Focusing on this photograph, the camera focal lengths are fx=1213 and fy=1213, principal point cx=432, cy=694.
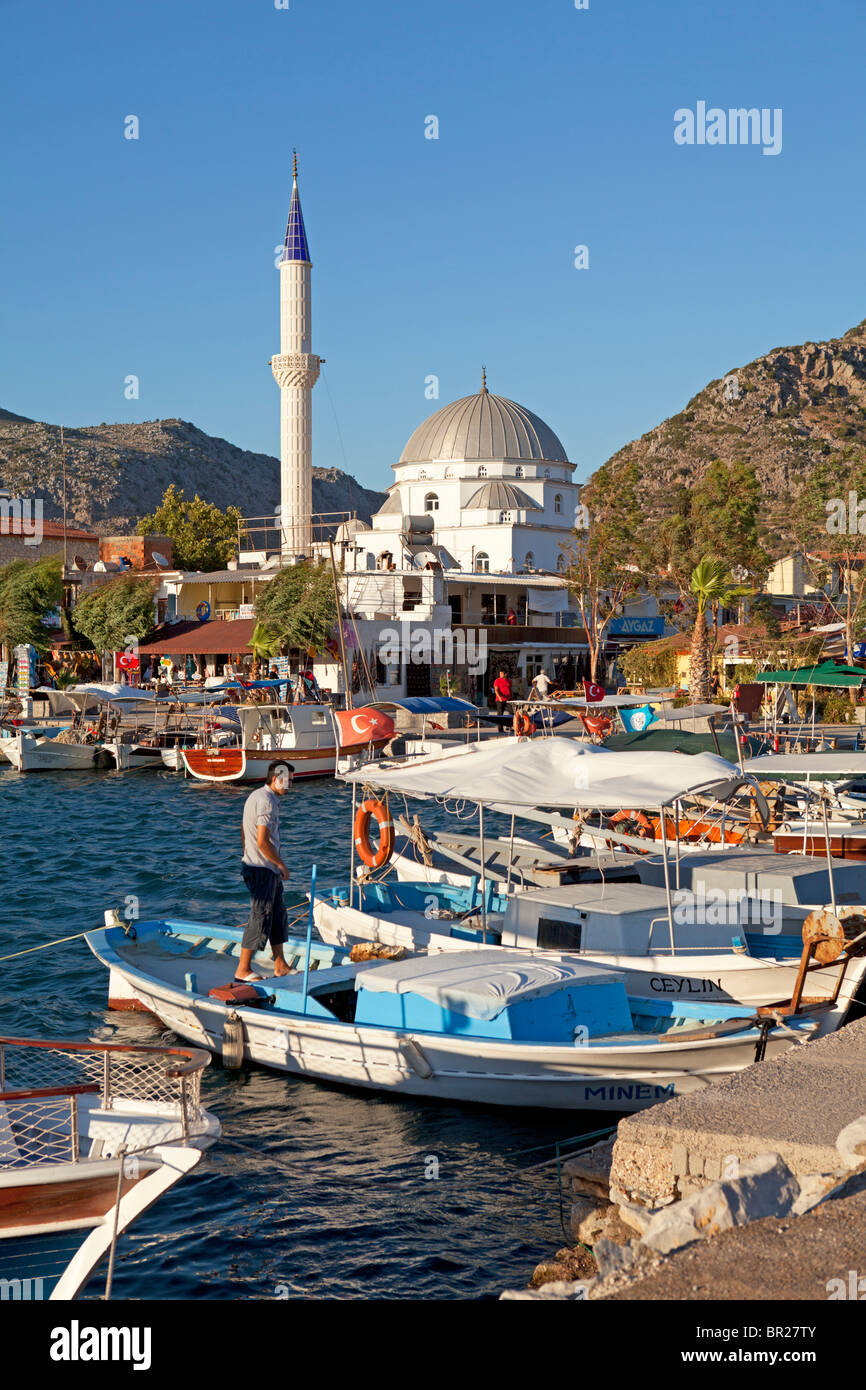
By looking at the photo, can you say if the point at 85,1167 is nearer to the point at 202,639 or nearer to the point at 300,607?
the point at 300,607

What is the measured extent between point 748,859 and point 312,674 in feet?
131

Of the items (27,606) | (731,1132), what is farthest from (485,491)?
(731,1132)

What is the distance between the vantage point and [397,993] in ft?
38.3

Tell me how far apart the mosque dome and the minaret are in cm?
1097

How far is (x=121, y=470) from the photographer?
536 feet

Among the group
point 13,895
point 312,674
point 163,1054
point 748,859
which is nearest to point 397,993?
point 163,1054

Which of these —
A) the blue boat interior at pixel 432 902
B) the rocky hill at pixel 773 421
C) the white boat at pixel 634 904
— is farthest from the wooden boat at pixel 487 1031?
the rocky hill at pixel 773 421

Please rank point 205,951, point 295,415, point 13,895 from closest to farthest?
1. point 205,951
2. point 13,895
3. point 295,415

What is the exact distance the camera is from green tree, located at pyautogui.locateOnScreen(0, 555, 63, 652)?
6128 cm

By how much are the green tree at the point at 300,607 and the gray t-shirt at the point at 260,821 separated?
40.4m

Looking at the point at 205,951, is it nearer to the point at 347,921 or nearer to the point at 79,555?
the point at 347,921

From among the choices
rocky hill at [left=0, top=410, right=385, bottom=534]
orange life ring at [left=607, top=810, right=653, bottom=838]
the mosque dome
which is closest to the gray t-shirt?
orange life ring at [left=607, top=810, right=653, bottom=838]

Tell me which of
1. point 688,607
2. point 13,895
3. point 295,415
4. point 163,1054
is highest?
point 295,415

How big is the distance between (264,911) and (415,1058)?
2.51 m
